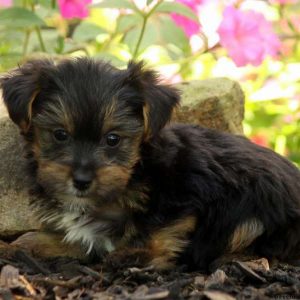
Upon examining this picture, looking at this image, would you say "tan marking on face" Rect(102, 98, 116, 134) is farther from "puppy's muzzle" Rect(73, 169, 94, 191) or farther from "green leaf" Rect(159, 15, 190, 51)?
"green leaf" Rect(159, 15, 190, 51)

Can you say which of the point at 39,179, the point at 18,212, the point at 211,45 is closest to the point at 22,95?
the point at 39,179

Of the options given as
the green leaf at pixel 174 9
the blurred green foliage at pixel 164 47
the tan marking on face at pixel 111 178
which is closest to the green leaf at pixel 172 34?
the blurred green foliage at pixel 164 47

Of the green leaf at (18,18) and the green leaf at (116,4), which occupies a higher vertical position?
A: the green leaf at (116,4)

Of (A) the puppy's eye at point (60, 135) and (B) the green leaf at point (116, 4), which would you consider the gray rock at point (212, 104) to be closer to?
(B) the green leaf at point (116, 4)

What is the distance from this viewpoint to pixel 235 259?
16.5 ft

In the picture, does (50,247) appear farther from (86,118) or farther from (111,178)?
(86,118)

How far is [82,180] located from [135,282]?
2.14 feet

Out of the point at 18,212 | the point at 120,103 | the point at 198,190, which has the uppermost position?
the point at 120,103

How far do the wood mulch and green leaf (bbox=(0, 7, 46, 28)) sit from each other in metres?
1.88

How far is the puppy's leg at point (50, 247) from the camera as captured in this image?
203 inches

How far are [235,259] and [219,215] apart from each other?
302mm

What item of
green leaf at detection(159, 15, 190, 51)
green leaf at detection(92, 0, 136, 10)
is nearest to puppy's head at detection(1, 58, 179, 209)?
green leaf at detection(92, 0, 136, 10)

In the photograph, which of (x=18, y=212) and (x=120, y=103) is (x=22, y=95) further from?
(x=18, y=212)

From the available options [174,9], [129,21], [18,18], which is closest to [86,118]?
[18,18]
